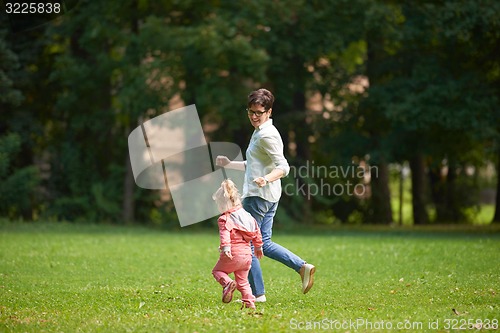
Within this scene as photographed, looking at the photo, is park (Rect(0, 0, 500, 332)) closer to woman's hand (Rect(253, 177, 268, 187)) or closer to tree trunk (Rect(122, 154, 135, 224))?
tree trunk (Rect(122, 154, 135, 224))

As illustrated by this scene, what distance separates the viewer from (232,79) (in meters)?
22.7

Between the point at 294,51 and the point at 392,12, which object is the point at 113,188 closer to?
the point at 294,51

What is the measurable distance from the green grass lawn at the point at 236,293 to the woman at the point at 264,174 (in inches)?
15.3

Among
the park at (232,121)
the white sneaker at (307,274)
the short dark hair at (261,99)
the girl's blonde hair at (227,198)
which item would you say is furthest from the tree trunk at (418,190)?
the girl's blonde hair at (227,198)

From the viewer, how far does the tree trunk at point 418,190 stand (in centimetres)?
2708

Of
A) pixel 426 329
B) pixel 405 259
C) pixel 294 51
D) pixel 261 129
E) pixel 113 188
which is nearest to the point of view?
pixel 426 329

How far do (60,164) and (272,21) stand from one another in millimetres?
8700

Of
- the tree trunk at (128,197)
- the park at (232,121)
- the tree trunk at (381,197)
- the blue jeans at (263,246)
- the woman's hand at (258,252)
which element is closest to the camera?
the woman's hand at (258,252)

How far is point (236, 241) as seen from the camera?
8148 mm

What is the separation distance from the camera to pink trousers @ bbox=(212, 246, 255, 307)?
26.7 feet

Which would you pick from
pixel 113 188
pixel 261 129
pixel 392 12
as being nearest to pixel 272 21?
pixel 392 12

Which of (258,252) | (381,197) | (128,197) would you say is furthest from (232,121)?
(258,252)

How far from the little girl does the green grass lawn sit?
251 millimetres

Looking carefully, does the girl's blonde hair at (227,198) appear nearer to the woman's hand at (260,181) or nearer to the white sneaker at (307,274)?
the woman's hand at (260,181)
